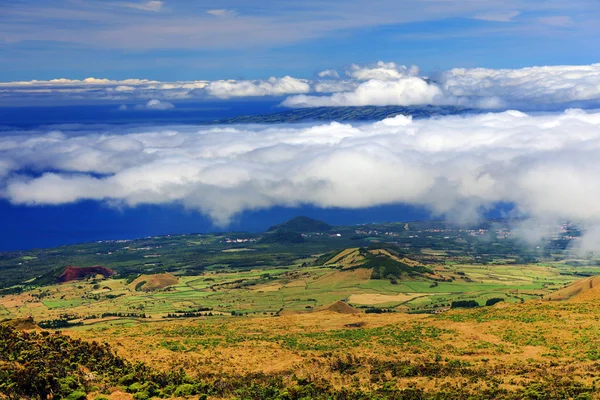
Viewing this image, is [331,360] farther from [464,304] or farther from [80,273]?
[80,273]

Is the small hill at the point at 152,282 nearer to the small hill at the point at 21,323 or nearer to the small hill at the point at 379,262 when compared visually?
the small hill at the point at 379,262

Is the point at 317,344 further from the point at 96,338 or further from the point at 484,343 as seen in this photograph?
the point at 96,338

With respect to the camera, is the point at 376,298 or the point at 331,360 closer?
the point at 331,360

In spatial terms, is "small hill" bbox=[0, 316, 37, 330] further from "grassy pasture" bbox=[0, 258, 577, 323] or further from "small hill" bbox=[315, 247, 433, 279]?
"small hill" bbox=[315, 247, 433, 279]

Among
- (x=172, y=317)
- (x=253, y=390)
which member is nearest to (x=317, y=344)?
(x=253, y=390)

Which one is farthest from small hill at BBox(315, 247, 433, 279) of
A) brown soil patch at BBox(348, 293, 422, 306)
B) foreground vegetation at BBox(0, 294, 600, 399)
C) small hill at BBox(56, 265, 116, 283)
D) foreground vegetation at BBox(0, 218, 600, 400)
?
foreground vegetation at BBox(0, 294, 600, 399)

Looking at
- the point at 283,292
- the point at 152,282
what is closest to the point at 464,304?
the point at 283,292

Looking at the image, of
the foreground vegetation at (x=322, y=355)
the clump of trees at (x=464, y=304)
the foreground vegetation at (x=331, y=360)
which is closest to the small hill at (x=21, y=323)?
the foreground vegetation at (x=322, y=355)
